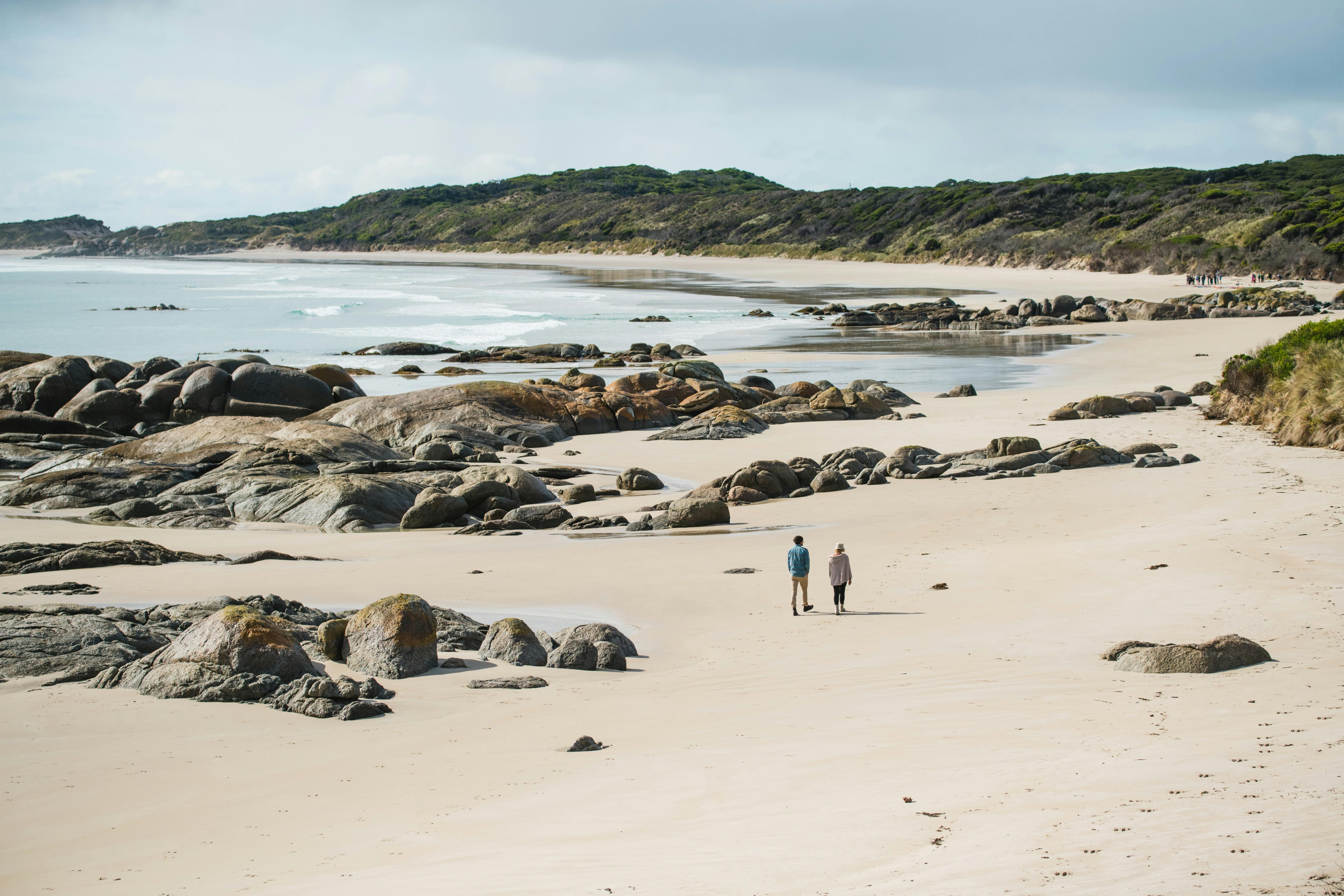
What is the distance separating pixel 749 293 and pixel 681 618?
5274cm

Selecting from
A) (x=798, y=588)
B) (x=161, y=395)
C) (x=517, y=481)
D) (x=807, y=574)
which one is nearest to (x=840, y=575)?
(x=807, y=574)

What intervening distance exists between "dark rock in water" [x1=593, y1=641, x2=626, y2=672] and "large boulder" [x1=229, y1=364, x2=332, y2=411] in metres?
14.4

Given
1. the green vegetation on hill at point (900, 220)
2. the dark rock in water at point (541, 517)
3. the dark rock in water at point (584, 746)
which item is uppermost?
the green vegetation on hill at point (900, 220)

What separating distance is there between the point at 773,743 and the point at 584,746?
3.38 feet

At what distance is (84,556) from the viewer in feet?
34.5

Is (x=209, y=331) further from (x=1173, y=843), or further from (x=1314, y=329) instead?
(x=1173, y=843)

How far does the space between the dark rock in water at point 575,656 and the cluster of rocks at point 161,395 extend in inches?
534

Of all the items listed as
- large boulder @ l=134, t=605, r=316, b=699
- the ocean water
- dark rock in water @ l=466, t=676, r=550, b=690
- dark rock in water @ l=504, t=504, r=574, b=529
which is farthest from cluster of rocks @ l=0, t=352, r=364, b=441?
→ dark rock in water @ l=466, t=676, r=550, b=690

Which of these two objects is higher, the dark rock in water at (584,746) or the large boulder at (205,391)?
the large boulder at (205,391)

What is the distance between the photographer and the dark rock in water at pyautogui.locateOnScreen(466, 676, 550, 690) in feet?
23.7

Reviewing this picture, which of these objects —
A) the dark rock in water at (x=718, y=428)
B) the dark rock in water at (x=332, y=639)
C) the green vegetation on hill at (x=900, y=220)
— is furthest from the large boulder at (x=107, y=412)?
the green vegetation on hill at (x=900, y=220)

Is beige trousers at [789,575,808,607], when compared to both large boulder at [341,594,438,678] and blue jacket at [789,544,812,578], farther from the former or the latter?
large boulder at [341,594,438,678]

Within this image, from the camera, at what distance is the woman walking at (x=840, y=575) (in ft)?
30.2

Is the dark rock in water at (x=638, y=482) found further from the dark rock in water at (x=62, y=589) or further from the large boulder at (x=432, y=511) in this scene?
the dark rock in water at (x=62, y=589)
